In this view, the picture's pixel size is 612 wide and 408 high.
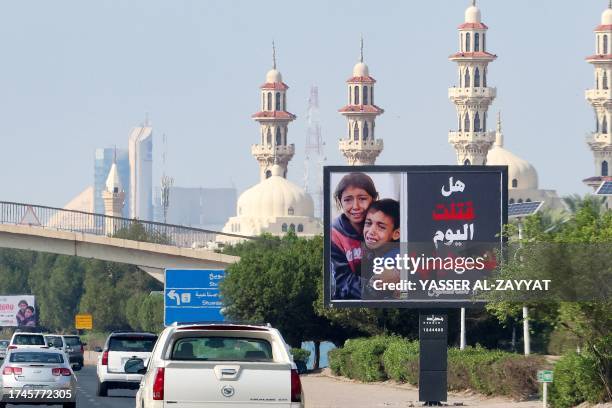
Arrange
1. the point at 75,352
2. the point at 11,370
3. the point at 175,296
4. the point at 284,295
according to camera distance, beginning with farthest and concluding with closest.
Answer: the point at 284,295 → the point at 75,352 → the point at 175,296 → the point at 11,370

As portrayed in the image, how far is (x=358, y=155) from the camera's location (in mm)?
198750

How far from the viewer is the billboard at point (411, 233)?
116 ft

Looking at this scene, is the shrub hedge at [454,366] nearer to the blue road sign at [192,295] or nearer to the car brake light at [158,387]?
the blue road sign at [192,295]

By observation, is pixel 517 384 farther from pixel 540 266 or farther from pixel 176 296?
pixel 176 296

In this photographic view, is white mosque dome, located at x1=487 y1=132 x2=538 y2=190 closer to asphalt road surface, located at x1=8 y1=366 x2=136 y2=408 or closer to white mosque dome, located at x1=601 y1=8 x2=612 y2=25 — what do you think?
white mosque dome, located at x1=601 y1=8 x2=612 y2=25

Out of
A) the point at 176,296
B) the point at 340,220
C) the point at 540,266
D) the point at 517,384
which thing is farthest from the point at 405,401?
the point at 176,296

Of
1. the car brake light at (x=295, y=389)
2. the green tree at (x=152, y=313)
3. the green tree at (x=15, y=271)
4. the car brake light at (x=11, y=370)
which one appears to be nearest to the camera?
the car brake light at (x=295, y=389)

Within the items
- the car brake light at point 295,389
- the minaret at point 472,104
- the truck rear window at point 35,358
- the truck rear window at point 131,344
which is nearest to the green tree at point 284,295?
the truck rear window at point 131,344

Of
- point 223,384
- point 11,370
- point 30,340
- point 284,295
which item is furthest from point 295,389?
point 284,295

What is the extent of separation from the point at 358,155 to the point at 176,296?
144 m

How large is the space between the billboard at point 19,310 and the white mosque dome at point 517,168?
71392mm

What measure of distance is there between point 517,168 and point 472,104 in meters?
15.9

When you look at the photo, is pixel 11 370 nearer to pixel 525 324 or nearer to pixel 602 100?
pixel 525 324

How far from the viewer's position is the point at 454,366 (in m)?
43.4
